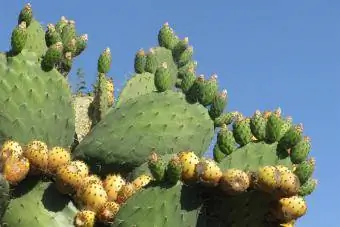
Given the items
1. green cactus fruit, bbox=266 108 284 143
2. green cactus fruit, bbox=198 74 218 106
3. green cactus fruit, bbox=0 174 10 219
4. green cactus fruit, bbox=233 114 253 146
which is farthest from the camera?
green cactus fruit, bbox=198 74 218 106

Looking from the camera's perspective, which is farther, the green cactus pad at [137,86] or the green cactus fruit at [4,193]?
A: the green cactus pad at [137,86]

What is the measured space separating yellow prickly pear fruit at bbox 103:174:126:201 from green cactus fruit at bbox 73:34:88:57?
4.59ft

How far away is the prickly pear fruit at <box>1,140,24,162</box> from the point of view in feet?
13.4

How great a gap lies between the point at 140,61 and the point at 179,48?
0.39m

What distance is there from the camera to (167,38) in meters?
6.11

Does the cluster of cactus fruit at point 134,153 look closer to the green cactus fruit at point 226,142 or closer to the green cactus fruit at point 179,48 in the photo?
the green cactus fruit at point 226,142

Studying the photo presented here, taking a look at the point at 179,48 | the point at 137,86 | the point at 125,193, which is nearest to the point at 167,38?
the point at 179,48

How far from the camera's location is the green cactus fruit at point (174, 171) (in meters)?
3.87

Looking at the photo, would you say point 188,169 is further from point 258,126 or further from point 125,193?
point 258,126

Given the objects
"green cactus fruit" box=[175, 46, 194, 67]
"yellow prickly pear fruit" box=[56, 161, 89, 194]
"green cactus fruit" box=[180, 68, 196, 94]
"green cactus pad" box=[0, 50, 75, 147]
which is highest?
"green cactus fruit" box=[175, 46, 194, 67]

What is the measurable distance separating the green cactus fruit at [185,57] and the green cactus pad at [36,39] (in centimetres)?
126

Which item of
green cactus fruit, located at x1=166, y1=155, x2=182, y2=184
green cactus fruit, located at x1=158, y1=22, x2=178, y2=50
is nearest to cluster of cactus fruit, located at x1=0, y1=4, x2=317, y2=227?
green cactus fruit, located at x1=166, y1=155, x2=182, y2=184

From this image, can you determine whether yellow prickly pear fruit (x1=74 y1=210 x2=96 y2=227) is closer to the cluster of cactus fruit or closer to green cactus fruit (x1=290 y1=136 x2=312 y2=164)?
the cluster of cactus fruit

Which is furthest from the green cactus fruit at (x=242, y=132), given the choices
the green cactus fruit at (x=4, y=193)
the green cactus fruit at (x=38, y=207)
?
the green cactus fruit at (x=4, y=193)
